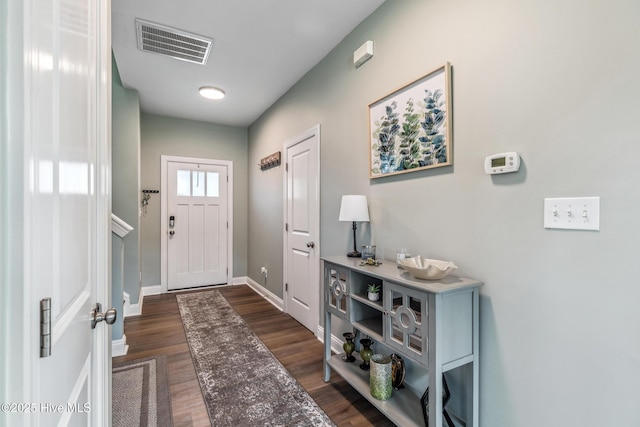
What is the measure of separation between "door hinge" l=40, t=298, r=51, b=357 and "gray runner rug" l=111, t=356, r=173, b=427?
5.31 feet

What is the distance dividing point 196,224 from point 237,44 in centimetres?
294

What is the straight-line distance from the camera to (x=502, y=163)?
1.35m

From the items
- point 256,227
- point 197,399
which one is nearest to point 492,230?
point 197,399

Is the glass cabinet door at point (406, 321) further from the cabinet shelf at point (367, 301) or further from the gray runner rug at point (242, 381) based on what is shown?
the gray runner rug at point (242, 381)

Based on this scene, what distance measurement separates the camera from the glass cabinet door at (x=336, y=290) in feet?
6.39

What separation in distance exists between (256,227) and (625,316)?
4.13 meters

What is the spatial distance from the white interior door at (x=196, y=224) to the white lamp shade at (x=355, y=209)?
323 centimetres

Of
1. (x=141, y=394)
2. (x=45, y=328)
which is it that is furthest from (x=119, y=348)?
(x=45, y=328)

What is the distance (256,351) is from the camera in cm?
254

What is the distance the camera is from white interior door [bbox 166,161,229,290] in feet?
14.6

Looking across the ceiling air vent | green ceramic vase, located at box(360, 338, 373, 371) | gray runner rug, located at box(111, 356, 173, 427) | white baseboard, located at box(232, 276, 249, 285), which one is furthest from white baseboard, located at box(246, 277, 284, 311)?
the ceiling air vent

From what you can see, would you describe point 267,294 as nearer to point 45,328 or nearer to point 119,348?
point 119,348

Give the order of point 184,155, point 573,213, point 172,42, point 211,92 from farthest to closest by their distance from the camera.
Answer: point 184,155 < point 211,92 < point 172,42 < point 573,213

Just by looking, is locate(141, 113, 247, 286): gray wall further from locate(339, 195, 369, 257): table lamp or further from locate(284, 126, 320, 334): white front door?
locate(339, 195, 369, 257): table lamp
